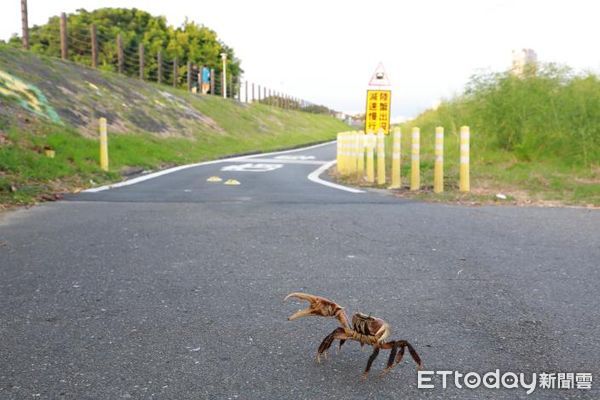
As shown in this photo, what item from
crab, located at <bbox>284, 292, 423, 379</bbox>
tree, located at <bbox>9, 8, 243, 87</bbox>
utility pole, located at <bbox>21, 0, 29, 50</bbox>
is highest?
tree, located at <bbox>9, 8, 243, 87</bbox>

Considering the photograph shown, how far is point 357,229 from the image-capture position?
5.99 meters

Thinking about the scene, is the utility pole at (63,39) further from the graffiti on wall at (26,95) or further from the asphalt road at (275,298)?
the asphalt road at (275,298)

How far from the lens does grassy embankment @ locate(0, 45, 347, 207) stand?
33.9ft

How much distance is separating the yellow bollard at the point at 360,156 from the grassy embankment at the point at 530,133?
2.95 feet

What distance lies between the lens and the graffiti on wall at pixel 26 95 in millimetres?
14672

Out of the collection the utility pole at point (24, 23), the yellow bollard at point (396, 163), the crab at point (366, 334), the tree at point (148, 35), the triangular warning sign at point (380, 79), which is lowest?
the crab at point (366, 334)

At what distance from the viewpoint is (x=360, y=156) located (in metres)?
12.3

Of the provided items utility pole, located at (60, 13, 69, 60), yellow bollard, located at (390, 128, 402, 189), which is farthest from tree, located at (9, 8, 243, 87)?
yellow bollard, located at (390, 128, 402, 189)

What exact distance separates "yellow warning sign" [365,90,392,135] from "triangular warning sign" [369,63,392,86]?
18 cm

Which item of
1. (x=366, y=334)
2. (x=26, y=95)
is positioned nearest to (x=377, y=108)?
(x=26, y=95)

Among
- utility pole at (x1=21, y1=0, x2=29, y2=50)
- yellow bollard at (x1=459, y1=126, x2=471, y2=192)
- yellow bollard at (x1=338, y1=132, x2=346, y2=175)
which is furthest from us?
utility pole at (x1=21, y1=0, x2=29, y2=50)

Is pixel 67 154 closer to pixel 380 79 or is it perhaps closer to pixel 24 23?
pixel 380 79

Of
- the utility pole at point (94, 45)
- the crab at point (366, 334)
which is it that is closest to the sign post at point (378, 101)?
the crab at point (366, 334)

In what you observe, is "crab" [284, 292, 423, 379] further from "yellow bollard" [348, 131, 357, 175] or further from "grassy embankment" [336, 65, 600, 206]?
"yellow bollard" [348, 131, 357, 175]
